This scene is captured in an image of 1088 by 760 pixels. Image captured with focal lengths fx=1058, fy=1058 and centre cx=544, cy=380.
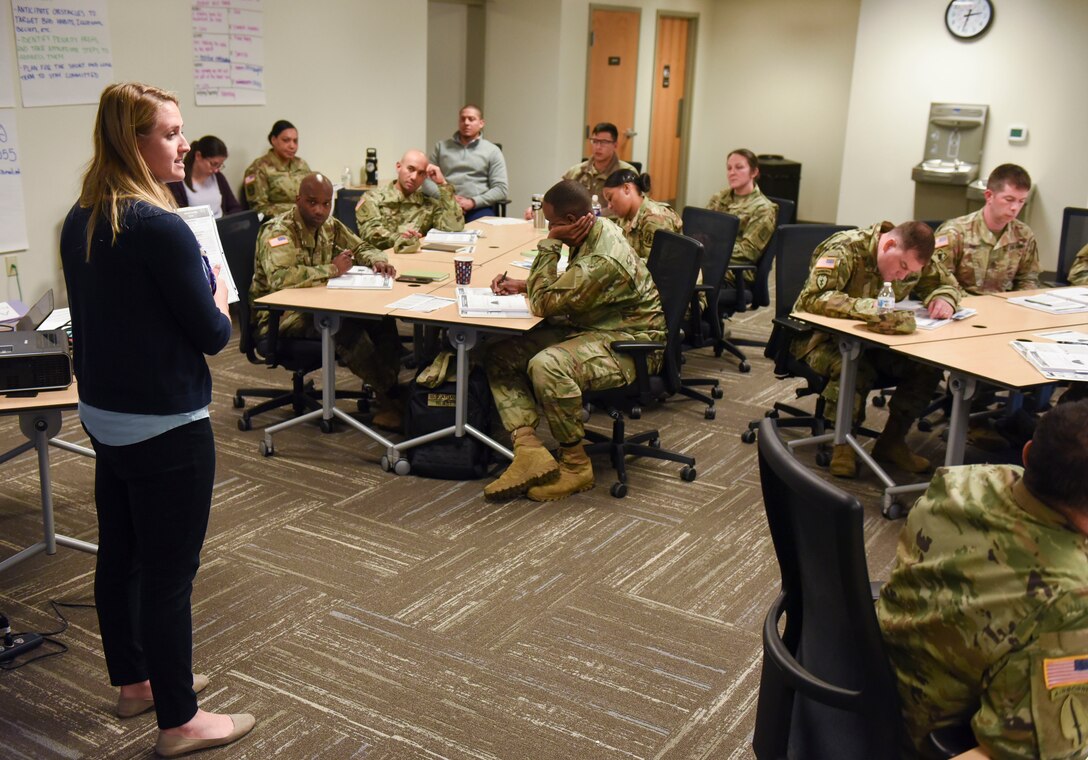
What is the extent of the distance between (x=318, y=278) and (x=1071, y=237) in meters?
3.94

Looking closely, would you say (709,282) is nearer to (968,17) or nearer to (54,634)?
(54,634)

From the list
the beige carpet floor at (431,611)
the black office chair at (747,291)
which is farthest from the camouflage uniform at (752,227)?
the beige carpet floor at (431,611)

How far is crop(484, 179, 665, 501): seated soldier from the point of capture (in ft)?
13.4

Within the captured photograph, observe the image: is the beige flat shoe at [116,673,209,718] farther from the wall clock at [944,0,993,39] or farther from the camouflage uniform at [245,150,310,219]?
the wall clock at [944,0,993,39]

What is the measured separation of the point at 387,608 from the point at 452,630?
24 cm

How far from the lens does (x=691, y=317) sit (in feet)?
17.2

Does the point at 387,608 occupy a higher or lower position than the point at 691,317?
lower

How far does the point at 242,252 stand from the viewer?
461 centimetres

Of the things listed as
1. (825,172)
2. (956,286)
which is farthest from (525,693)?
(825,172)

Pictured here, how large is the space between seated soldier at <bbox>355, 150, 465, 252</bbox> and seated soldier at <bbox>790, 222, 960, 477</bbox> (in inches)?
84.6

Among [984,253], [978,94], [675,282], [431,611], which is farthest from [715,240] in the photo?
[978,94]

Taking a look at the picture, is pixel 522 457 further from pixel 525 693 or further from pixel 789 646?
pixel 789 646

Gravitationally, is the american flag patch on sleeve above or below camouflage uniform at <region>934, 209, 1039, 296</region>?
below

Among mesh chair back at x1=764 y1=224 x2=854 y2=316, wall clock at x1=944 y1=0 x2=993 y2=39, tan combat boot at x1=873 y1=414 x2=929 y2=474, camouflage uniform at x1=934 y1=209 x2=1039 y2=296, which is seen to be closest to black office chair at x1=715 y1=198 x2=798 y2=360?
mesh chair back at x1=764 y1=224 x2=854 y2=316
